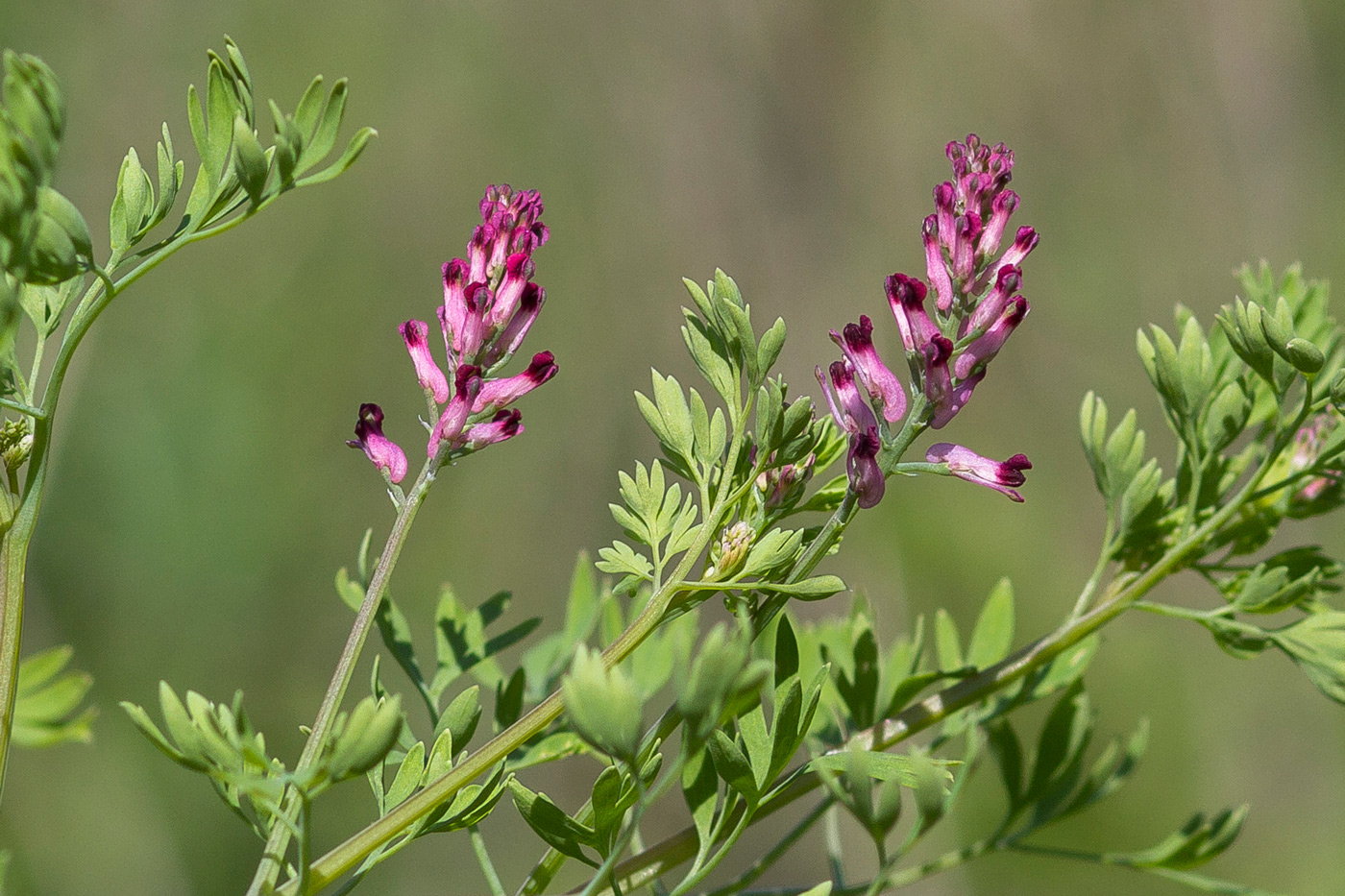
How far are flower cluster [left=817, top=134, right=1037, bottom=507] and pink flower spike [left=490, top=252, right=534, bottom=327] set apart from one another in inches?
7.7

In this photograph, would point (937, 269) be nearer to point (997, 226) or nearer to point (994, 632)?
point (997, 226)

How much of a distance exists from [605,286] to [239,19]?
1.46 metres

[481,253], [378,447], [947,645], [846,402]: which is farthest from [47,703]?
[947,645]

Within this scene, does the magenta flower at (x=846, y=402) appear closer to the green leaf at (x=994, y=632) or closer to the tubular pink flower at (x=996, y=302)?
the tubular pink flower at (x=996, y=302)

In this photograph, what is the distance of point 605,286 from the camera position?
380 centimetres

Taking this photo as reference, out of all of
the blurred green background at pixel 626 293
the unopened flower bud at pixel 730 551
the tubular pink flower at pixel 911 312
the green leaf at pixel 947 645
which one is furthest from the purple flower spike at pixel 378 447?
the blurred green background at pixel 626 293

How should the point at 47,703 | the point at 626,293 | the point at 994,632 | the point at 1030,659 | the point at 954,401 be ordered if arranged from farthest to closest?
the point at 626,293 < the point at 994,632 < the point at 1030,659 < the point at 954,401 < the point at 47,703

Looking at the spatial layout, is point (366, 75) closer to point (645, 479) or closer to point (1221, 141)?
point (1221, 141)

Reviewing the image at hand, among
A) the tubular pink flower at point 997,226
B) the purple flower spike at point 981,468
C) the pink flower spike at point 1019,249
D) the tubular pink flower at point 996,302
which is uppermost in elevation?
the tubular pink flower at point 997,226

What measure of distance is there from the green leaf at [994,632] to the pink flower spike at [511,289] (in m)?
0.56

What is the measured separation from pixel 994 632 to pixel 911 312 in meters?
0.45

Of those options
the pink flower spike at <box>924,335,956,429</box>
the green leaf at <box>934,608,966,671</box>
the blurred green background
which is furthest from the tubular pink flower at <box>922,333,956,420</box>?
the blurred green background

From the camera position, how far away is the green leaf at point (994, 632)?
968mm

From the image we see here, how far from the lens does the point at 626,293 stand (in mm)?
3805
